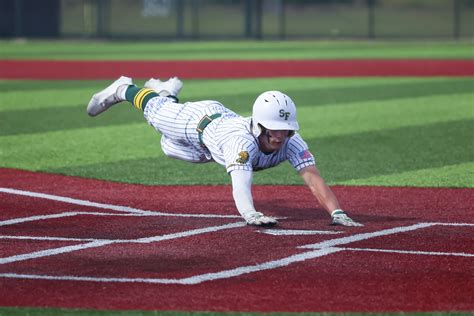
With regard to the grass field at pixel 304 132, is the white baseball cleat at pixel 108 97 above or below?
above

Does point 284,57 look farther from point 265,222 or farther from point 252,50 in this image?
point 265,222

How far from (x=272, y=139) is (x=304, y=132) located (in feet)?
20.8

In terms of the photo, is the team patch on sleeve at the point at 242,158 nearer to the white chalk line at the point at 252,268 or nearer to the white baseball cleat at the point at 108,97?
the white chalk line at the point at 252,268

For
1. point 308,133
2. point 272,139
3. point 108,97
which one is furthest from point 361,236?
point 308,133

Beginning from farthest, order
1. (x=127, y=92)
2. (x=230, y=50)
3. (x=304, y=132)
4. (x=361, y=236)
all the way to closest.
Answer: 1. (x=230, y=50)
2. (x=304, y=132)
3. (x=127, y=92)
4. (x=361, y=236)

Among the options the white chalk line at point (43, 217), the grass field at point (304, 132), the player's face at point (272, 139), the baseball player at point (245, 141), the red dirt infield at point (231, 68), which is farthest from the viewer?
the red dirt infield at point (231, 68)

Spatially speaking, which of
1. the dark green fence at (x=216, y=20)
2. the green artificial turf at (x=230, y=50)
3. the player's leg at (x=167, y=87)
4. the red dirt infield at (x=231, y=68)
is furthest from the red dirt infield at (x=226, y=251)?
the dark green fence at (x=216, y=20)

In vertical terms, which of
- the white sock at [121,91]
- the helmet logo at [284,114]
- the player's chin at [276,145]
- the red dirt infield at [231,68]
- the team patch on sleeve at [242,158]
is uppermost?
the helmet logo at [284,114]

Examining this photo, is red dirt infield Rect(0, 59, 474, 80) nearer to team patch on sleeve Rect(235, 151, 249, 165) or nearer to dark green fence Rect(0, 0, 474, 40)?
dark green fence Rect(0, 0, 474, 40)

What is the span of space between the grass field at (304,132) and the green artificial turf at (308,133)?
0.01 meters

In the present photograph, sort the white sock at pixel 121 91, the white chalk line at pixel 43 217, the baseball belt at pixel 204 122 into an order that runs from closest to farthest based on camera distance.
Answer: the white chalk line at pixel 43 217, the baseball belt at pixel 204 122, the white sock at pixel 121 91

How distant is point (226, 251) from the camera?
7312 millimetres

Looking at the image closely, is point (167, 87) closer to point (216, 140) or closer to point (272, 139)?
point (216, 140)

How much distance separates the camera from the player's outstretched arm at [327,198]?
8.26m
